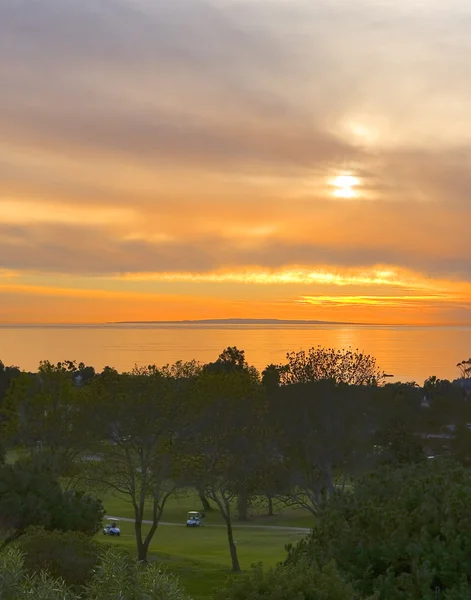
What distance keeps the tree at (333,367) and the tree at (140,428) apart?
9635 millimetres

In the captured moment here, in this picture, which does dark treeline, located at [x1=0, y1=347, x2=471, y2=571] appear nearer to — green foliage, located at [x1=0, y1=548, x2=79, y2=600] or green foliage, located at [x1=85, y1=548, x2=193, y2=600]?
green foliage, located at [x1=0, y1=548, x2=79, y2=600]

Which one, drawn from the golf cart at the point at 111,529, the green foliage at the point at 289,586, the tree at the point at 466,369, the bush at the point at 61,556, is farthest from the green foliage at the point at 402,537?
the tree at the point at 466,369

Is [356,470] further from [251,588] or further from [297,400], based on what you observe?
[251,588]

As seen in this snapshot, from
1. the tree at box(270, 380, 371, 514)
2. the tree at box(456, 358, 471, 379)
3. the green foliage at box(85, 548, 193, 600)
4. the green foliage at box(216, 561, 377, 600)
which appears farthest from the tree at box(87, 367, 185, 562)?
the tree at box(456, 358, 471, 379)

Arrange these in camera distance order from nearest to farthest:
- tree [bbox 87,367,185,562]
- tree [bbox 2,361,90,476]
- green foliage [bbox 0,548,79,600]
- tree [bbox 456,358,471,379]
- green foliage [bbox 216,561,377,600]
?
green foliage [bbox 0,548,79,600] < green foliage [bbox 216,561,377,600] < tree [bbox 87,367,185,562] < tree [bbox 2,361,90,476] < tree [bbox 456,358,471,379]

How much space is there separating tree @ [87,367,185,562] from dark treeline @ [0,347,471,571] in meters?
0.05

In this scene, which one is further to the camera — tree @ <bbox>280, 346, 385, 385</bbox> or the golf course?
tree @ <bbox>280, 346, 385, 385</bbox>

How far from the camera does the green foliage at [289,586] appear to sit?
978 cm

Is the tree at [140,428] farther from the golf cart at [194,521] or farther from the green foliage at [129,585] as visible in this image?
the green foliage at [129,585]

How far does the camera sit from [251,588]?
10.1 m

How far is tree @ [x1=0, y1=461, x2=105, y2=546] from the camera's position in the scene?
20641 millimetres

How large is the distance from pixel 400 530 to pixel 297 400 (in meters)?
30.2

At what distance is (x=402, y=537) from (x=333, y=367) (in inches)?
1172

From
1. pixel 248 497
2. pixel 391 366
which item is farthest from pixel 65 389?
pixel 391 366
